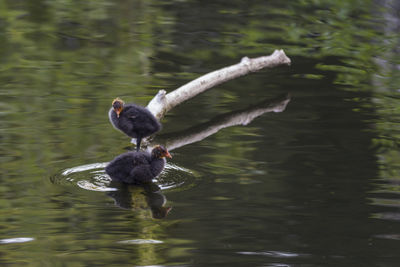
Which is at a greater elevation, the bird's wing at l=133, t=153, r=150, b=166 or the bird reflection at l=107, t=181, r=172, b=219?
the bird's wing at l=133, t=153, r=150, b=166

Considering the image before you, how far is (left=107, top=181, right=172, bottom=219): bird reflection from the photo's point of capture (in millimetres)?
6023

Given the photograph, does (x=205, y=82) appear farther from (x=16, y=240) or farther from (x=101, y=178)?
(x=16, y=240)

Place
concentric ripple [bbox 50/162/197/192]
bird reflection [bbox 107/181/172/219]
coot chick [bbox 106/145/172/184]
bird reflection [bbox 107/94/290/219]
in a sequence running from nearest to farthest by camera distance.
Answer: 1. bird reflection [bbox 107/181/172/219]
2. bird reflection [bbox 107/94/290/219]
3. coot chick [bbox 106/145/172/184]
4. concentric ripple [bbox 50/162/197/192]

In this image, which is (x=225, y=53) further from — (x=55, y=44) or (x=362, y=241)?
(x=362, y=241)

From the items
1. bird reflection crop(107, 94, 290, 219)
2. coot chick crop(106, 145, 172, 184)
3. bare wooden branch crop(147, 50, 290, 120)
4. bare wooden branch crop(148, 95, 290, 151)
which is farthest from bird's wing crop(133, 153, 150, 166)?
bare wooden branch crop(147, 50, 290, 120)

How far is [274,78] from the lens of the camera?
1041 centimetres

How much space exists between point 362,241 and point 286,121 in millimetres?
3227

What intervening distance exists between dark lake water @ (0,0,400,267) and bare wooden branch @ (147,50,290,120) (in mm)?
176

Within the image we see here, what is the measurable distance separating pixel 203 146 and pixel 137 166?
1.44 m

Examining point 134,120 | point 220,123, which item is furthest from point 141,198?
point 220,123

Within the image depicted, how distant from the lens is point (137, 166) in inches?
250

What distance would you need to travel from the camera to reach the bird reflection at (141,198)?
6023 mm

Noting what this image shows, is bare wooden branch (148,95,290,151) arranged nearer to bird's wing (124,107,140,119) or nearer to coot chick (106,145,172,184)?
bird's wing (124,107,140,119)

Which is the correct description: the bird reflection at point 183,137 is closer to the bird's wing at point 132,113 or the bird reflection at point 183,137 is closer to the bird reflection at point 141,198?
the bird reflection at point 141,198
